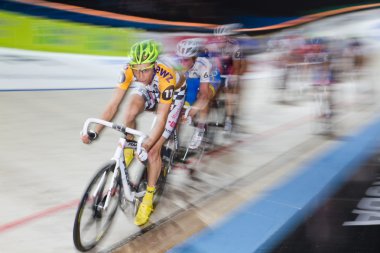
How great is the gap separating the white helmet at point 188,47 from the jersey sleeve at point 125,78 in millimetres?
1183

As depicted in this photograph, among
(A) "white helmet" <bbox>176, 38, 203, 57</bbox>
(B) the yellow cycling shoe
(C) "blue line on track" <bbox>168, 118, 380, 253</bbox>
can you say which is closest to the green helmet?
(B) the yellow cycling shoe

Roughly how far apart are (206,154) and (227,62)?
162 cm

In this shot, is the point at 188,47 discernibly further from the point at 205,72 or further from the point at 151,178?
the point at 151,178

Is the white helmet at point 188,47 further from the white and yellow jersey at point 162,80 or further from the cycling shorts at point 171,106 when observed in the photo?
the white and yellow jersey at point 162,80

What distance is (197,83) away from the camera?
5211 millimetres

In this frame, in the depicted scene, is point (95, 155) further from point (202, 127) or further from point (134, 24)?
point (134, 24)

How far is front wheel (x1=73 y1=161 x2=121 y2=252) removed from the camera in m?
3.07

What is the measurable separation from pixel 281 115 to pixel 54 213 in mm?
6463

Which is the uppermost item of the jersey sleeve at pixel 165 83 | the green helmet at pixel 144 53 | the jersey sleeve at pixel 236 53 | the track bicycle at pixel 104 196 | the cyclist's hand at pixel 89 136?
the jersey sleeve at pixel 236 53

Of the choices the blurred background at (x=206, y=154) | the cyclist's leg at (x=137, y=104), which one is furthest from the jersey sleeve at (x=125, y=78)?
the blurred background at (x=206, y=154)

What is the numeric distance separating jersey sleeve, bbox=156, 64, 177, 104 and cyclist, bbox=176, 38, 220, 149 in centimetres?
112

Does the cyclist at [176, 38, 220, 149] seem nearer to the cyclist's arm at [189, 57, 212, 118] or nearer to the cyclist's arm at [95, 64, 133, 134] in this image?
the cyclist's arm at [189, 57, 212, 118]

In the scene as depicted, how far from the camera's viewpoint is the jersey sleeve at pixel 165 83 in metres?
3.50

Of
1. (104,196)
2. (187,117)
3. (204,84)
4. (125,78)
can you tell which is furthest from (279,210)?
(125,78)
